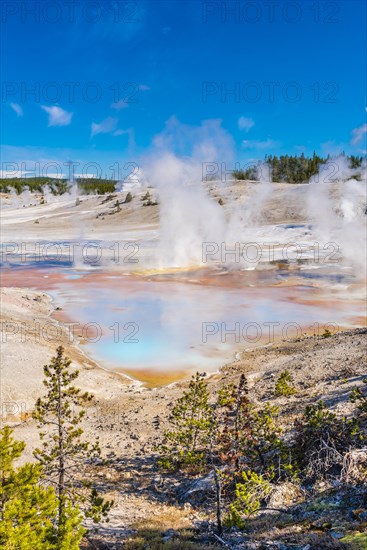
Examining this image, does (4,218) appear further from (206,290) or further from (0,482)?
(0,482)

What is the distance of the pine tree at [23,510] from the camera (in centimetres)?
393

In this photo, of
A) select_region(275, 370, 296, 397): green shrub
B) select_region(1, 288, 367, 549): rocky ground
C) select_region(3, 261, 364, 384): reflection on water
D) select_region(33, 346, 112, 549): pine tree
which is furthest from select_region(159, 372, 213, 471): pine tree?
select_region(3, 261, 364, 384): reflection on water

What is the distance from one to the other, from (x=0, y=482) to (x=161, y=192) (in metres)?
33.3

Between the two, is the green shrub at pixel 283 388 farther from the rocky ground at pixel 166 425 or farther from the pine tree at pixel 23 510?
the pine tree at pixel 23 510

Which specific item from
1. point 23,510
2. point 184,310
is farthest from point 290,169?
point 23,510

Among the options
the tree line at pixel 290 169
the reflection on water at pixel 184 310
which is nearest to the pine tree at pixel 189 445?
the reflection on water at pixel 184 310

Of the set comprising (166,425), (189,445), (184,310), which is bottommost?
(166,425)

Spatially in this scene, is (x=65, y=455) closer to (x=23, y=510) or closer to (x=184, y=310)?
(x=23, y=510)

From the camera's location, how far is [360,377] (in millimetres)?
10734

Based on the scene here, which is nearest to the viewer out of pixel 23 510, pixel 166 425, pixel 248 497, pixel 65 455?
pixel 23 510

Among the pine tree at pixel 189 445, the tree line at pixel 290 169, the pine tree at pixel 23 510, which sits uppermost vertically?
the tree line at pixel 290 169

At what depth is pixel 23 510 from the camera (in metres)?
4.27

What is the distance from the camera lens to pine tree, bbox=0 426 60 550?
393cm

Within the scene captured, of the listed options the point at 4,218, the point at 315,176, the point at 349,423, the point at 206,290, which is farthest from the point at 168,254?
the point at 4,218
